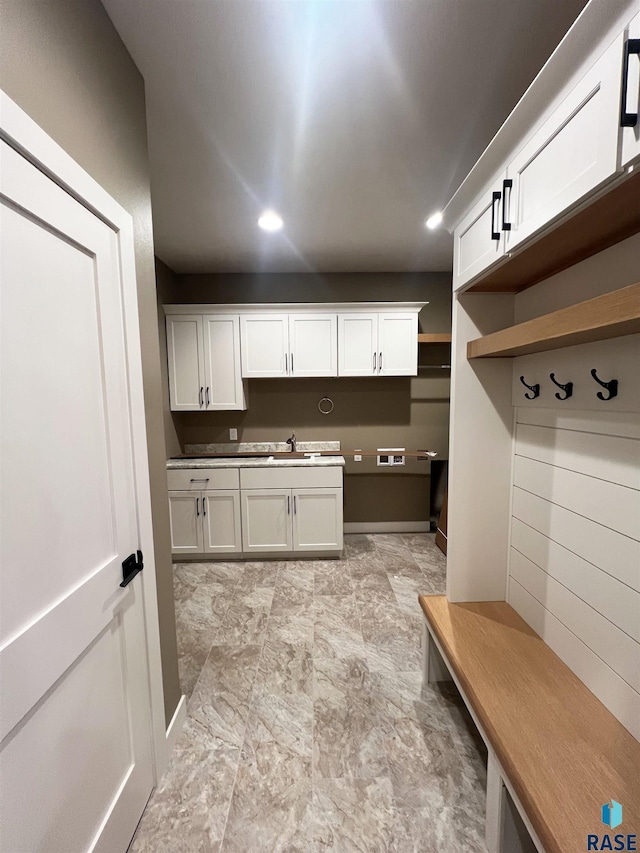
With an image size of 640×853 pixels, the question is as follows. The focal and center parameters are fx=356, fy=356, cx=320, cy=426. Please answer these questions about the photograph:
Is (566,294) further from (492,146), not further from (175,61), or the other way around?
(175,61)

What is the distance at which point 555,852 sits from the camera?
0.81 metres

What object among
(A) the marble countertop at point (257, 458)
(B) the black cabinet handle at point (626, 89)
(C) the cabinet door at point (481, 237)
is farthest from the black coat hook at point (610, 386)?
(A) the marble countertop at point (257, 458)

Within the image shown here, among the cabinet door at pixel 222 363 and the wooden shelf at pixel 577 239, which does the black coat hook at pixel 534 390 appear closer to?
the wooden shelf at pixel 577 239

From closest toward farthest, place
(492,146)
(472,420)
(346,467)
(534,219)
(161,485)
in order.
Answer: (534,219) < (492,146) < (161,485) < (472,420) < (346,467)

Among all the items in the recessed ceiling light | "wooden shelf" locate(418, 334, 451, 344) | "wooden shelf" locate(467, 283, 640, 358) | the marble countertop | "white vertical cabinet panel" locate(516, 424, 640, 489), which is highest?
the recessed ceiling light

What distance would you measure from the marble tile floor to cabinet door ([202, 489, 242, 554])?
2.04 feet

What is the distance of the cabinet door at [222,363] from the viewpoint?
3.42 metres

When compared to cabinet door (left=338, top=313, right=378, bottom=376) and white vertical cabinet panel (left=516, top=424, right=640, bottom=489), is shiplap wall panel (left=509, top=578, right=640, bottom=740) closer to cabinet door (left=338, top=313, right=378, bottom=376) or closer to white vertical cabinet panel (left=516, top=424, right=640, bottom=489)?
white vertical cabinet panel (left=516, top=424, right=640, bottom=489)

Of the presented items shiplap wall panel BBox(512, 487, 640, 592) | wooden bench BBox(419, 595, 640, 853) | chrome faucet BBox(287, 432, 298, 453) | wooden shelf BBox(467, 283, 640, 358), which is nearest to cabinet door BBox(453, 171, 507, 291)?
wooden shelf BBox(467, 283, 640, 358)

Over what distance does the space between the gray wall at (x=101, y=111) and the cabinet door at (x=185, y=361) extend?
6.65 ft

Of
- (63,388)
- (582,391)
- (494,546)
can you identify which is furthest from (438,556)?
(63,388)

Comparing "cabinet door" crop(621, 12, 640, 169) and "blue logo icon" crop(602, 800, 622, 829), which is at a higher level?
"cabinet door" crop(621, 12, 640, 169)

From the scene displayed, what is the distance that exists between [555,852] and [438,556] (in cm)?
271

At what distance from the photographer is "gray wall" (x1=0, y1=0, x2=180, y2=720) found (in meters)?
0.84
